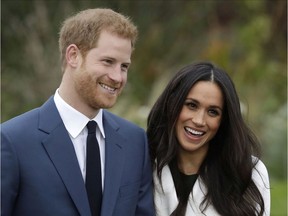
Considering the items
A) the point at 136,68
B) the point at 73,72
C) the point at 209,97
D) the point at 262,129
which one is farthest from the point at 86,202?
the point at 136,68

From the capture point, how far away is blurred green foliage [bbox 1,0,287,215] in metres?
11.5

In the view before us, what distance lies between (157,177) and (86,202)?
0.76 metres

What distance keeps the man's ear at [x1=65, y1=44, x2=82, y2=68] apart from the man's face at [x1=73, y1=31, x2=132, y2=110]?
49 mm

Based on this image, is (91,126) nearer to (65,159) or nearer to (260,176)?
(65,159)

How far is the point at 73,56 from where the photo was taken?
3.59 m

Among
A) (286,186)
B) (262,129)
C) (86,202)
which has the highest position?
(262,129)

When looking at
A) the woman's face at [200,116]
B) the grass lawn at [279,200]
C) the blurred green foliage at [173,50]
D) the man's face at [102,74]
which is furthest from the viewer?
the blurred green foliage at [173,50]

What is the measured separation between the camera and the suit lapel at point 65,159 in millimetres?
3416

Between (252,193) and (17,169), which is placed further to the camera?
(252,193)

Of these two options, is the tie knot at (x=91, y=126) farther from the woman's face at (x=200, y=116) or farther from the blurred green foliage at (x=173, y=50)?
the blurred green foliage at (x=173, y=50)

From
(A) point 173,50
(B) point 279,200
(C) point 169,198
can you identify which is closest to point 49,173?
(C) point 169,198

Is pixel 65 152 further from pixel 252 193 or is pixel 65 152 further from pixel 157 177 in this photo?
pixel 252 193

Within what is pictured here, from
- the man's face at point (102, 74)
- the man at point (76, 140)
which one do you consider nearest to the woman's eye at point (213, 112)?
the man at point (76, 140)

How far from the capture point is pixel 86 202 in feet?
11.3
